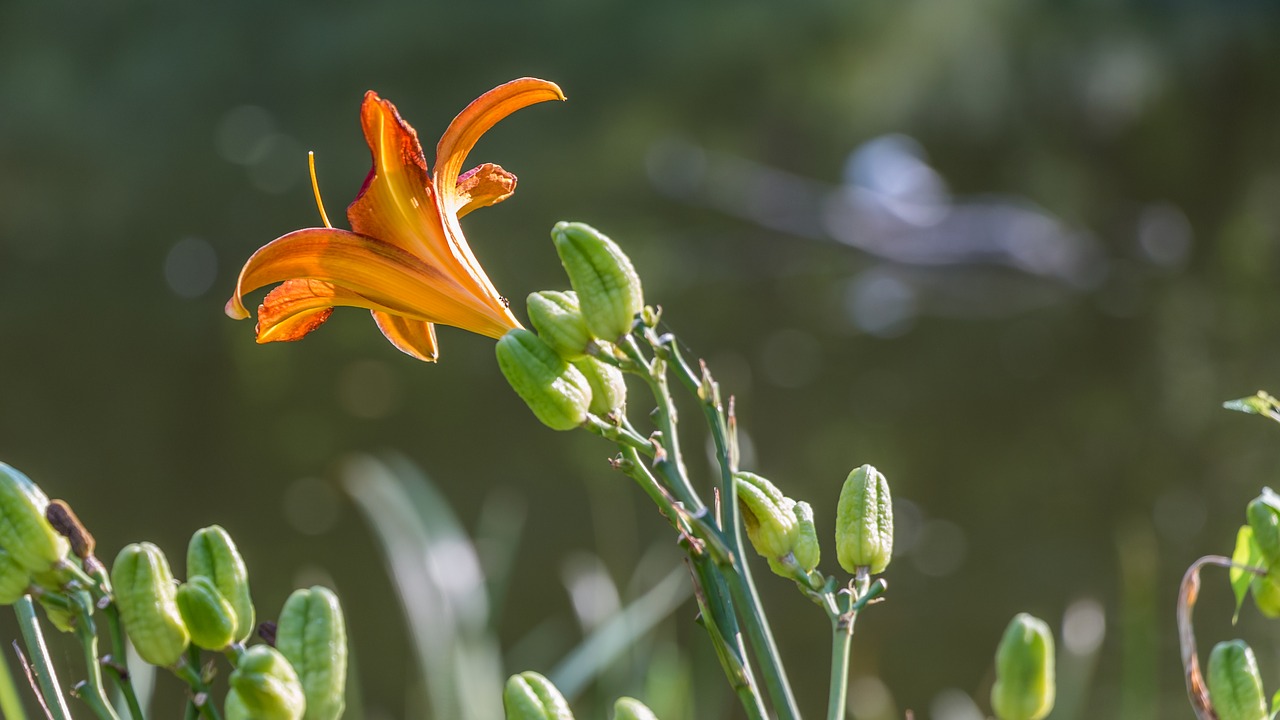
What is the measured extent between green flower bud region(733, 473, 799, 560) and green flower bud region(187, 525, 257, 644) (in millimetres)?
155

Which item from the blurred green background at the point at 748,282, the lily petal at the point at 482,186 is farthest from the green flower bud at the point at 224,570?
the blurred green background at the point at 748,282

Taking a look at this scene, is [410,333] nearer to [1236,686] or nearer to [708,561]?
[708,561]

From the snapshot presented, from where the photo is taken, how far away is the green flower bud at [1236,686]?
30cm

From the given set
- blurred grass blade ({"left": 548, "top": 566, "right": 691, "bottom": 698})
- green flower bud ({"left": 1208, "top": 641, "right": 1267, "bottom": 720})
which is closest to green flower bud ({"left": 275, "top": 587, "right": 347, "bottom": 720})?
green flower bud ({"left": 1208, "top": 641, "right": 1267, "bottom": 720})

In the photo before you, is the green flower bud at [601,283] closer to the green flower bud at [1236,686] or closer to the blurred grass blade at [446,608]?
the green flower bud at [1236,686]

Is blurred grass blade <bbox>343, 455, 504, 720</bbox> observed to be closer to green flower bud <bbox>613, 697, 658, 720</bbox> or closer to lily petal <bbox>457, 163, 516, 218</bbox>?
lily petal <bbox>457, 163, 516, 218</bbox>

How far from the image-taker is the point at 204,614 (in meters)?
0.30

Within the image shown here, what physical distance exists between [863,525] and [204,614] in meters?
0.20

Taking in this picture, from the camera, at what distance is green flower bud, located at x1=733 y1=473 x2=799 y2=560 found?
358 millimetres

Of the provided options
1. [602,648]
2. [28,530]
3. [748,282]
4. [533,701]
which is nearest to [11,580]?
[28,530]

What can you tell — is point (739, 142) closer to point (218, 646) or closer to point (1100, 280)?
point (1100, 280)

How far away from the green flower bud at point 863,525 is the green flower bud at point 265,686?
0.18 metres

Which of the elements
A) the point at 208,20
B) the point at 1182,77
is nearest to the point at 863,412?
the point at 1182,77

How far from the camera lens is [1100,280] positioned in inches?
214
